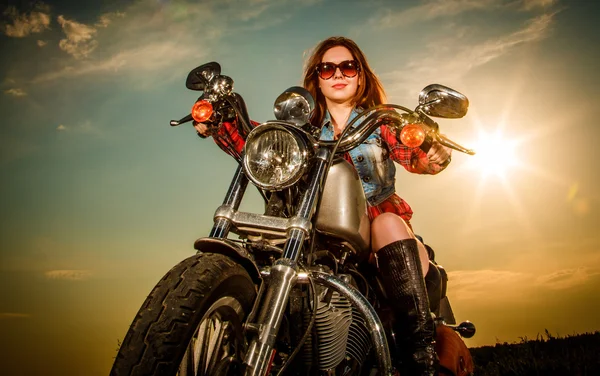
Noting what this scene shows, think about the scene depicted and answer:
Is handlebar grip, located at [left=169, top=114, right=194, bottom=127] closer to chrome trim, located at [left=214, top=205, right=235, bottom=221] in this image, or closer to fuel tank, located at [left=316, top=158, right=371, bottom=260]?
chrome trim, located at [left=214, top=205, right=235, bottom=221]

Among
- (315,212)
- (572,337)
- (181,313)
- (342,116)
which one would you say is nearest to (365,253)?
(315,212)

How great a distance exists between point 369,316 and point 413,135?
0.84m

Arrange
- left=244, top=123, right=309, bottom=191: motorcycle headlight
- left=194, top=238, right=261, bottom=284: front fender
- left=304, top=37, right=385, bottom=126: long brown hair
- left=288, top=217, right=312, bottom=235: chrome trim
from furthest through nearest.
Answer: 1. left=304, top=37, right=385, bottom=126: long brown hair
2. left=244, top=123, right=309, bottom=191: motorcycle headlight
3. left=288, top=217, right=312, bottom=235: chrome trim
4. left=194, top=238, right=261, bottom=284: front fender

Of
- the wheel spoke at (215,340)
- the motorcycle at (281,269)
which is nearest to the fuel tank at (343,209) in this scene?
the motorcycle at (281,269)

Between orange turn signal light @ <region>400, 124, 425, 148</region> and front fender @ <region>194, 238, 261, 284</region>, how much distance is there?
→ 0.91 metres

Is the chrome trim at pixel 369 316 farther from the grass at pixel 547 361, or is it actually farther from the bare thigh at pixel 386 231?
the grass at pixel 547 361

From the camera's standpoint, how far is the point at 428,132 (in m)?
2.11

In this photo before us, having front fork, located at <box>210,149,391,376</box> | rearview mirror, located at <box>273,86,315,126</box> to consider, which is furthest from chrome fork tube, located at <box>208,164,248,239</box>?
rearview mirror, located at <box>273,86,315,126</box>

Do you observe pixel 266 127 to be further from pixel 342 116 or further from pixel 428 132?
pixel 342 116

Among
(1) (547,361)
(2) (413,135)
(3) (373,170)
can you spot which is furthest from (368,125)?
(1) (547,361)

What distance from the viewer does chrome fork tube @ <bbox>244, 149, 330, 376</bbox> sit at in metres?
1.43

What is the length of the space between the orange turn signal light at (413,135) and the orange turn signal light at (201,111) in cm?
97

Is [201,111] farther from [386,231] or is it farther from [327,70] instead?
[327,70]

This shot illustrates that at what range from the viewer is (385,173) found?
9.32 ft
